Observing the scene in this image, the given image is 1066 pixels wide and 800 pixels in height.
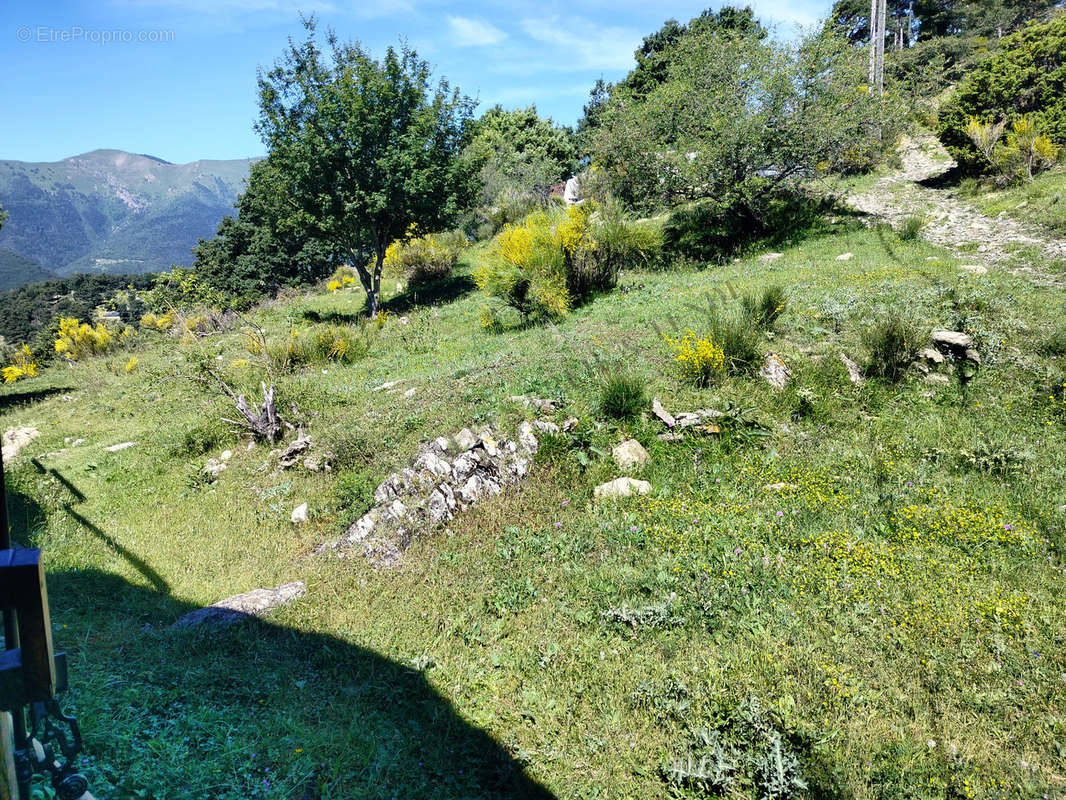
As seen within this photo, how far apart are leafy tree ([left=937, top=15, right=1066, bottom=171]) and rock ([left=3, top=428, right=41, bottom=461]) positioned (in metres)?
23.3

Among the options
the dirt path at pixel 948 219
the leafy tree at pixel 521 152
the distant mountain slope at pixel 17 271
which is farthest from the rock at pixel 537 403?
the distant mountain slope at pixel 17 271

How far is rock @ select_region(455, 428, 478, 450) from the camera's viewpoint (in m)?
5.89

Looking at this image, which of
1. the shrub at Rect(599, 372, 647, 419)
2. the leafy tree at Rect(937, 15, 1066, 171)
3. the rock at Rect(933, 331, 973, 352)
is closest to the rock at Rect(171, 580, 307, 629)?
the shrub at Rect(599, 372, 647, 419)

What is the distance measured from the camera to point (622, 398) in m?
6.14

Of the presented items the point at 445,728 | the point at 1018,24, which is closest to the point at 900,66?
the point at 1018,24

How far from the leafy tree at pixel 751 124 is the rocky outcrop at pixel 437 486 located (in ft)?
33.1

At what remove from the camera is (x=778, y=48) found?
1298 centimetres

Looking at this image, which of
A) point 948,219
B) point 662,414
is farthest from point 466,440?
point 948,219

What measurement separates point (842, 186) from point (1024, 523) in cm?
1458

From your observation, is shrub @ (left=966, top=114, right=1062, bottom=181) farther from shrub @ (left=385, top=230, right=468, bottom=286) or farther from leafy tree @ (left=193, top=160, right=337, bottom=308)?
leafy tree @ (left=193, top=160, right=337, bottom=308)

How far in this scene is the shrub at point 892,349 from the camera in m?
6.48

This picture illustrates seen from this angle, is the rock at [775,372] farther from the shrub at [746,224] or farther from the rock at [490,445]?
the shrub at [746,224]

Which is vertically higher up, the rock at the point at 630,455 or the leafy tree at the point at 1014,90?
the leafy tree at the point at 1014,90

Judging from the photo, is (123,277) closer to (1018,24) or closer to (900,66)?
(900,66)
